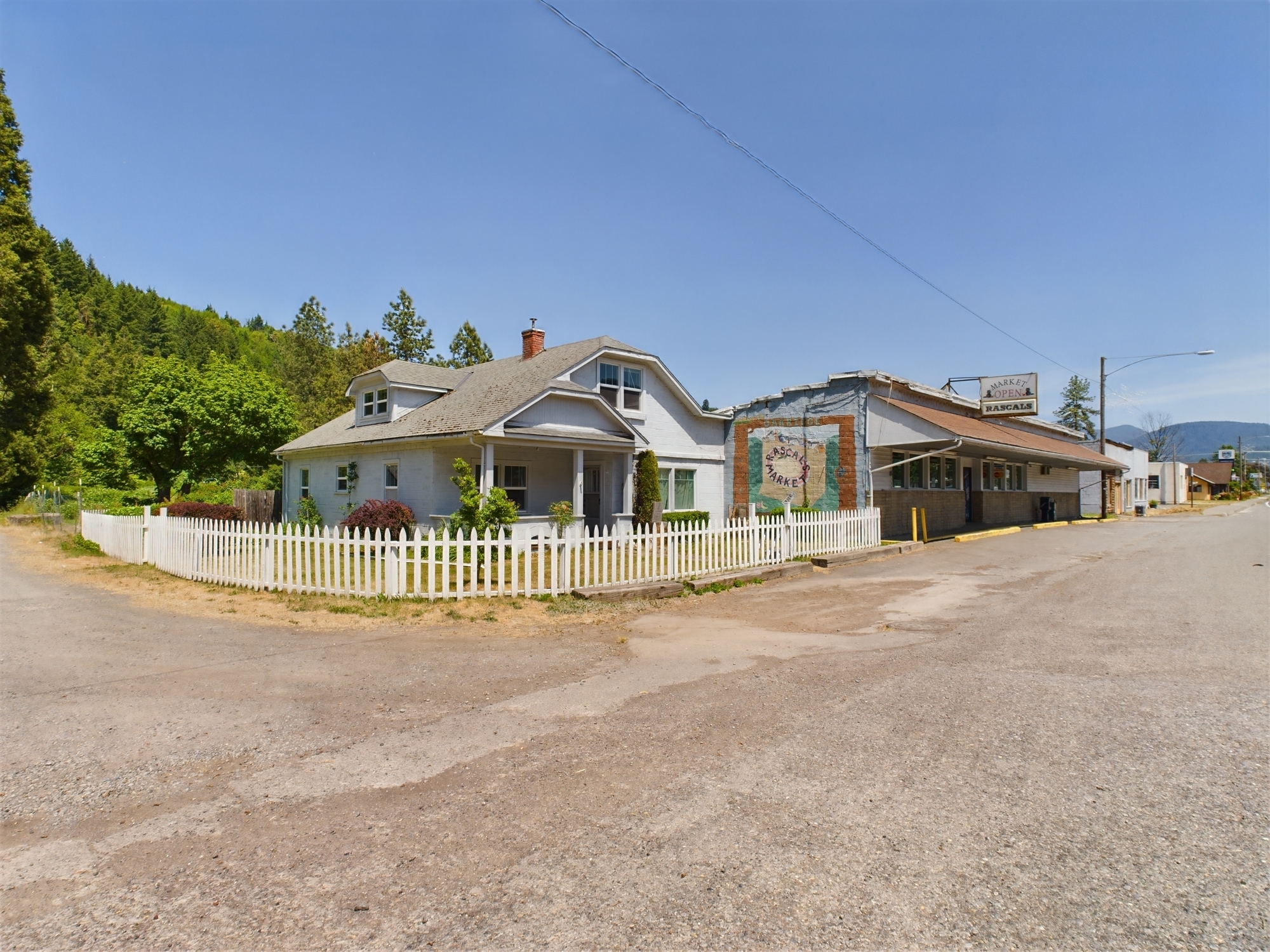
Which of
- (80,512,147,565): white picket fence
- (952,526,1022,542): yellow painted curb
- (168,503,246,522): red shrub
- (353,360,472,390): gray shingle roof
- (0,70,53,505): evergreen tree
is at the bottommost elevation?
(952,526,1022,542): yellow painted curb

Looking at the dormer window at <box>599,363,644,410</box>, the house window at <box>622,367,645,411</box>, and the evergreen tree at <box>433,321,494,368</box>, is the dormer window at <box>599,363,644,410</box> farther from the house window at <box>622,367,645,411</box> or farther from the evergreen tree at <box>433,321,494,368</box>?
the evergreen tree at <box>433,321,494,368</box>

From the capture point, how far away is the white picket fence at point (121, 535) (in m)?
15.4

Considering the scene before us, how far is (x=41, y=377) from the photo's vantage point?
3522 centimetres

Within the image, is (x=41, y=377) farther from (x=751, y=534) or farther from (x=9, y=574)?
(x=751, y=534)

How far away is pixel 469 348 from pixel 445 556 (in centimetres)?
4308

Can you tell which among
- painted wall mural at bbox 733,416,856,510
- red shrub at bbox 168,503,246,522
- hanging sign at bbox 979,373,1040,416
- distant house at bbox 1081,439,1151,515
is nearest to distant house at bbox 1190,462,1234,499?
distant house at bbox 1081,439,1151,515

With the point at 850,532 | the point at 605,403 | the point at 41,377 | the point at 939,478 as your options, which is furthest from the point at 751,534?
the point at 41,377

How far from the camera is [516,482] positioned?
20312mm

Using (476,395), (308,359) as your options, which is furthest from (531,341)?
(308,359)

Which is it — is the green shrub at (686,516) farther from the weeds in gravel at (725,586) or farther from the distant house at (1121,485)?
the distant house at (1121,485)

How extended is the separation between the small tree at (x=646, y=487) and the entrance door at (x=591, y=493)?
1.27 meters

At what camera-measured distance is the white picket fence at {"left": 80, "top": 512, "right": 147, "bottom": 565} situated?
15367 mm

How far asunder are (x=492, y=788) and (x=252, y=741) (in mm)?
2040

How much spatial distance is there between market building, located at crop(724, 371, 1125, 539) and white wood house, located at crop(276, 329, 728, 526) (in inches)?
68.0
